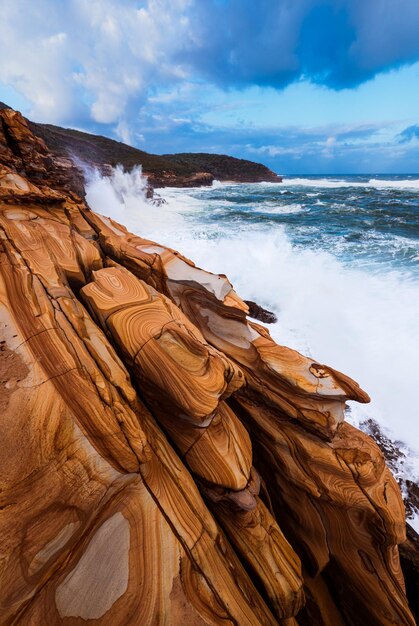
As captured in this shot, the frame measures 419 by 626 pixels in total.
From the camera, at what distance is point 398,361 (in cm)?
695

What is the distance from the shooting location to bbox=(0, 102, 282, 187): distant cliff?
5984 cm

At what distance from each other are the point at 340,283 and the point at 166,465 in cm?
989

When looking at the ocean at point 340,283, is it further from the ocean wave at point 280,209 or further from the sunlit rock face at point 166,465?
the ocean wave at point 280,209

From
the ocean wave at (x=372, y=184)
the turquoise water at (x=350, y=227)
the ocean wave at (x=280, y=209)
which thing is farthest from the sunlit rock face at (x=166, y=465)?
the ocean wave at (x=372, y=184)

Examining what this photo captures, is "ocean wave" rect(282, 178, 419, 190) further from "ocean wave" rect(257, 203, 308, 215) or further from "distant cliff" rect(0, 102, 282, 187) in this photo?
"ocean wave" rect(257, 203, 308, 215)

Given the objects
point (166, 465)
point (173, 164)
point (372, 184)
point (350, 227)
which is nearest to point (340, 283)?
point (166, 465)

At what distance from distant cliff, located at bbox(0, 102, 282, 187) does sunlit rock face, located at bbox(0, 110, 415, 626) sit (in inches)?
2239

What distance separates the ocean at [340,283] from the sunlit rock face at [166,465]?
1790 millimetres

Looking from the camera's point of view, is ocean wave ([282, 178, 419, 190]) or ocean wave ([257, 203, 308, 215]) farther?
ocean wave ([282, 178, 419, 190])

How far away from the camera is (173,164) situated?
71625 millimetres

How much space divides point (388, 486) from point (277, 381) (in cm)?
154

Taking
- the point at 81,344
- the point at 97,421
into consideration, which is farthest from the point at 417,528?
the point at 81,344

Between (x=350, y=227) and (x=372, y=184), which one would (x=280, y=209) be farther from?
(x=372, y=184)

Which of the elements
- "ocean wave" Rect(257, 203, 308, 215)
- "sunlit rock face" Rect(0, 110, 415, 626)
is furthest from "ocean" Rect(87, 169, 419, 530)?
"ocean wave" Rect(257, 203, 308, 215)
